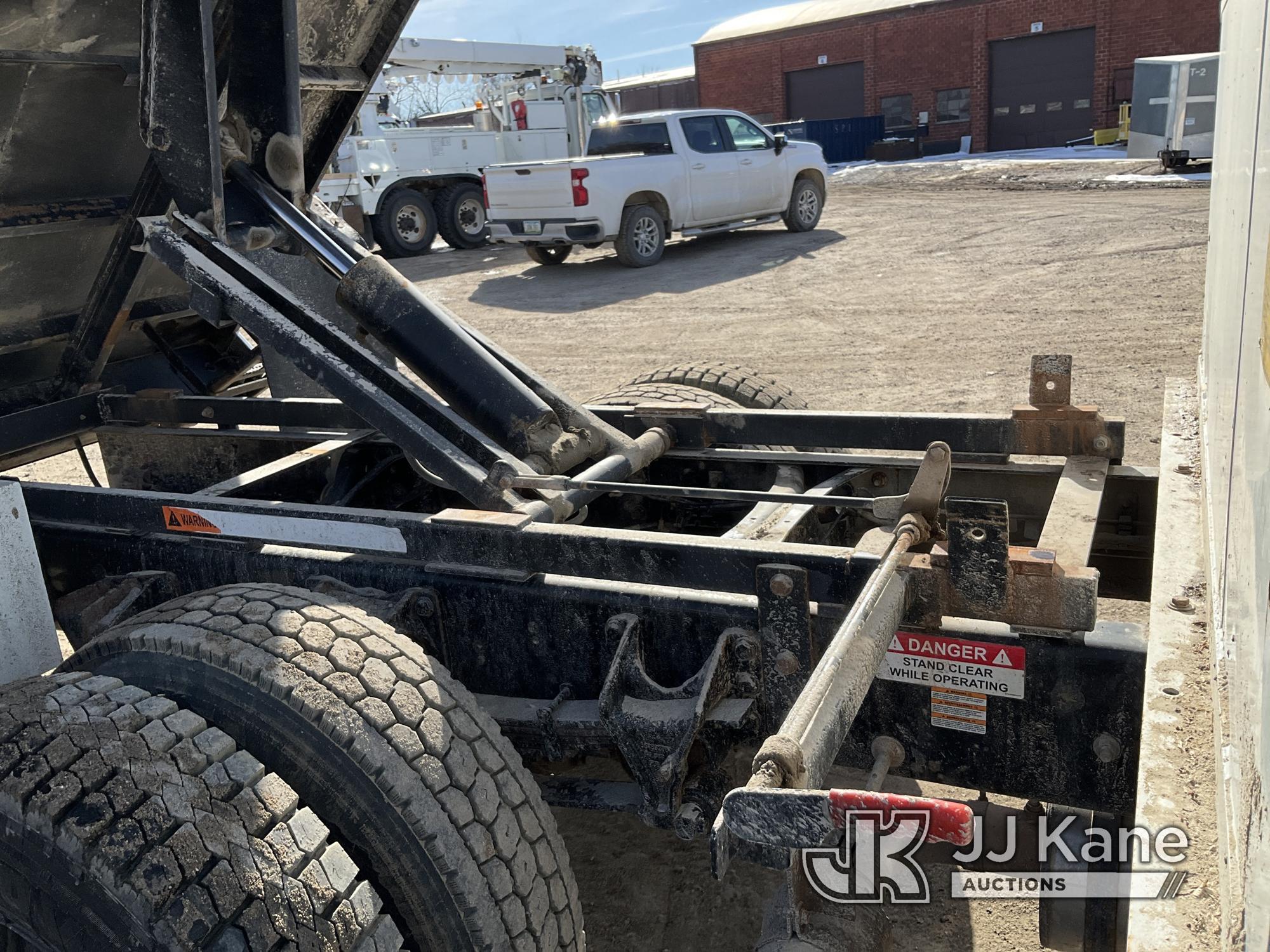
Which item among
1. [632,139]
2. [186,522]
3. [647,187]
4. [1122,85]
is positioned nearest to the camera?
[186,522]

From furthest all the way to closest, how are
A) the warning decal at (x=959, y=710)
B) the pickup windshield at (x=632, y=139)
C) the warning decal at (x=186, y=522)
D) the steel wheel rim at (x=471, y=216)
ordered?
the steel wheel rim at (x=471, y=216), the pickup windshield at (x=632, y=139), the warning decal at (x=186, y=522), the warning decal at (x=959, y=710)

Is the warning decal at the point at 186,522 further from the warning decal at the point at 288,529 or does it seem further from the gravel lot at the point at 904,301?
the gravel lot at the point at 904,301

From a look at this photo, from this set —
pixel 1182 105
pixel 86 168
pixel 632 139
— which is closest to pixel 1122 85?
pixel 1182 105

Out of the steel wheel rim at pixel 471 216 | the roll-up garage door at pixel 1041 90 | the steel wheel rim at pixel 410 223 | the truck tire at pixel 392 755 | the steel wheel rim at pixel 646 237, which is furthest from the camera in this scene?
the roll-up garage door at pixel 1041 90

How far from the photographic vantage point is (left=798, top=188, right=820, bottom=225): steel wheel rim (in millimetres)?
16453

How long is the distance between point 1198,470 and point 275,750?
8.00 ft

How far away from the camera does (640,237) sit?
14422 millimetres

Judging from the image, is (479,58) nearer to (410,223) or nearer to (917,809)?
(410,223)

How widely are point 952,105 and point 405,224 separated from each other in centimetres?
2094

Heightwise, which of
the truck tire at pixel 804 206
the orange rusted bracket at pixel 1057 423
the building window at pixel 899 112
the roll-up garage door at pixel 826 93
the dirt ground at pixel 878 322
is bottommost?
the dirt ground at pixel 878 322

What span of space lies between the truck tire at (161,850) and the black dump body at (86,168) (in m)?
2.11

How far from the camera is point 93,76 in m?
3.44

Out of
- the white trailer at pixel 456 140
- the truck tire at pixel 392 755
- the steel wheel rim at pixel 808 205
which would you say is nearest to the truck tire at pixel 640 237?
the steel wheel rim at pixel 808 205

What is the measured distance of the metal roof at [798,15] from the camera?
33625mm
